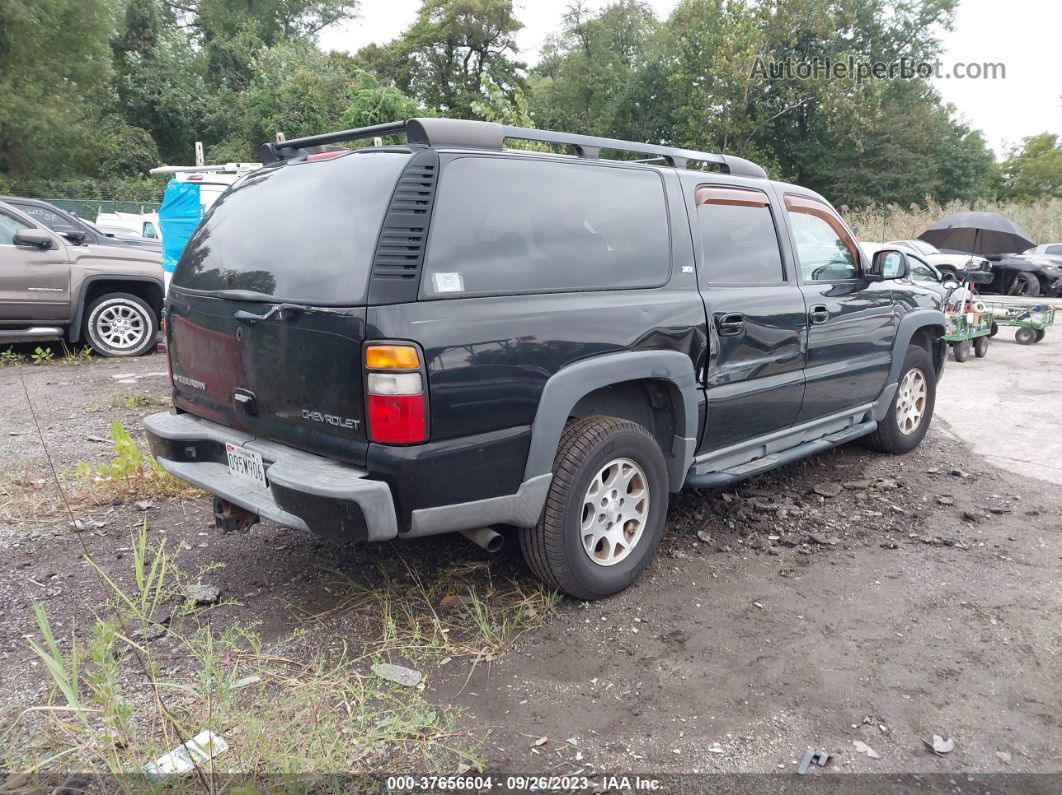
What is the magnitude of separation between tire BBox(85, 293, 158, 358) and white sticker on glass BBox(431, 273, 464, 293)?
7445 millimetres

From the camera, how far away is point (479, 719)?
2.62m

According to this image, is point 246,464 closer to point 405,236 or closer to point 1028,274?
point 405,236

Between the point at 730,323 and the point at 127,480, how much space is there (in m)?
3.61

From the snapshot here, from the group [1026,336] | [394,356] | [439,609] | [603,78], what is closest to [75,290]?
[439,609]

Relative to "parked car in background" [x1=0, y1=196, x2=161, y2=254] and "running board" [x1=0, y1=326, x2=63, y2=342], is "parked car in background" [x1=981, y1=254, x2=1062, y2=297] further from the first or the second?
"running board" [x1=0, y1=326, x2=63, y2=342]

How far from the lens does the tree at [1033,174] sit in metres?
39.5

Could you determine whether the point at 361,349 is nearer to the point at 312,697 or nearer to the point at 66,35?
the point at 312,697

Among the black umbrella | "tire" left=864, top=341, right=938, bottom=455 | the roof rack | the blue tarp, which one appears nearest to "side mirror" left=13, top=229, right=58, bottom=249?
the blue tarp

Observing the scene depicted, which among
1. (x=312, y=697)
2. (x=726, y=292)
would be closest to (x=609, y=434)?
(x=726, y=292)

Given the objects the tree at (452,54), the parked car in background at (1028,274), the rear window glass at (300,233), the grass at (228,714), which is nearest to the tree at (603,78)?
the tree at (452,54)

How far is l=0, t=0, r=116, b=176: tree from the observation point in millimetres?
25250

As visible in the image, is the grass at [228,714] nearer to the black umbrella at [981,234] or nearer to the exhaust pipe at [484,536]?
the exhaust pipe at [484,536]

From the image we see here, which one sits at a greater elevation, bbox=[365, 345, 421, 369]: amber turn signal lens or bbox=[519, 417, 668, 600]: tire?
bbox=[365, 345, 421, 369]: amber turn signal lens

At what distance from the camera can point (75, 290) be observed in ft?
27.6
